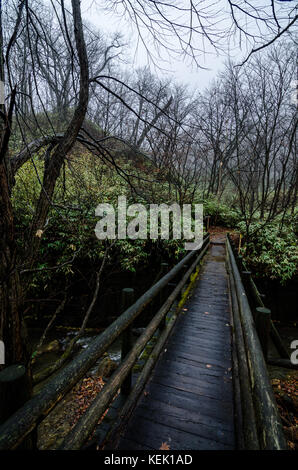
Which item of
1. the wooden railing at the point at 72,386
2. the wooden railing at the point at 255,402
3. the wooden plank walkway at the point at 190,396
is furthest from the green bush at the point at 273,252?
the wooden railing at the point at 72,386

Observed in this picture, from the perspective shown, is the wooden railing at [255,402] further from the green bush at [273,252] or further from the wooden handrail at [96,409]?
the green bush at [273,252]

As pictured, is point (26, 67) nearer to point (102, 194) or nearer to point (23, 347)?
point (23, 347)

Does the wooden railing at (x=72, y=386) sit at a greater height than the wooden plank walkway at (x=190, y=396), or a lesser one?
greater

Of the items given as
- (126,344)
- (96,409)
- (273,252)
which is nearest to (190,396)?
(126,344)

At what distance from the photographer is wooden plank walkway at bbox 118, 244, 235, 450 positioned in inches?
81.3

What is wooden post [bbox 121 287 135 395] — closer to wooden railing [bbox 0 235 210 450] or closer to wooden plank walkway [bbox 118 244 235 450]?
wooden railing [bbox 0 235 210 450]

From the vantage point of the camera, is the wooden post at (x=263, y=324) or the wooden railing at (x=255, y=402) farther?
the wooden post at (x=263, y=324)

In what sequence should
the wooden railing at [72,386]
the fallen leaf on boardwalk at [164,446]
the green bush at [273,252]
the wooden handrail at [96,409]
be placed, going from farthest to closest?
the green bush at [273,252] → the fallen leaf on boardwalk at [164,446] → the wooden handrail at [96,409] → the wooden railing at [72,386]

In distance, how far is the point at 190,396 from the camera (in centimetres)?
260

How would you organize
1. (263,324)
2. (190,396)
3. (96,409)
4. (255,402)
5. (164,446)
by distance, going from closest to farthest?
(255,402)
(96,409)
(164,446)
(263,324)
(190,396)

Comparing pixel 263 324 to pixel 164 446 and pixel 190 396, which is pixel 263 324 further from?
pixel 164 446

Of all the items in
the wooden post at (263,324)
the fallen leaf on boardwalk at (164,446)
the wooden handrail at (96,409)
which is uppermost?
the wooden post at (263,324)

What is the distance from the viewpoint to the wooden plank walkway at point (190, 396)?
2.06m

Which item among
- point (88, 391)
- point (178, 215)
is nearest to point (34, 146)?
point (88, 391)
